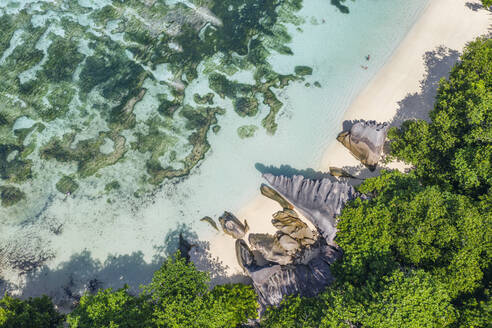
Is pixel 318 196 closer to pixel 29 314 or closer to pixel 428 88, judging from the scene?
pixel 428 88

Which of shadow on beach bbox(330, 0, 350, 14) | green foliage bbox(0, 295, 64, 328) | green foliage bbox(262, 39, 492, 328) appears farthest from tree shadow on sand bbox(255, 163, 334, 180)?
green foliage bbox(0, 295, 64, 328)

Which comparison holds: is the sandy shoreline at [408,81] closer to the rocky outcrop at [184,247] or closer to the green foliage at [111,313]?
the rocky outcrop at [184,247]

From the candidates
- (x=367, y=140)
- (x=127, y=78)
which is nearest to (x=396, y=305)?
(x=367, y=140)

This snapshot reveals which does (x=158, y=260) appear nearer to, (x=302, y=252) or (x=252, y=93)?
(x=302, y=252)

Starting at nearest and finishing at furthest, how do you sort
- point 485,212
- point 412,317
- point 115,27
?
point 412,317, point 485,212, point 115,27

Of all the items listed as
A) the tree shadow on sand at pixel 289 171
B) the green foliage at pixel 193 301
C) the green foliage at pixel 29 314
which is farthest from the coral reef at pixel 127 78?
the green foliage at pixel 29 314

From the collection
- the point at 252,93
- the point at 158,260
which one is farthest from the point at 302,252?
the point at 252,93

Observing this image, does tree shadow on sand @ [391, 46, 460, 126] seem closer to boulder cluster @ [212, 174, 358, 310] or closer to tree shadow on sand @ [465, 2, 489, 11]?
tree shadow on sand @ [465, 2, 489, 11]
